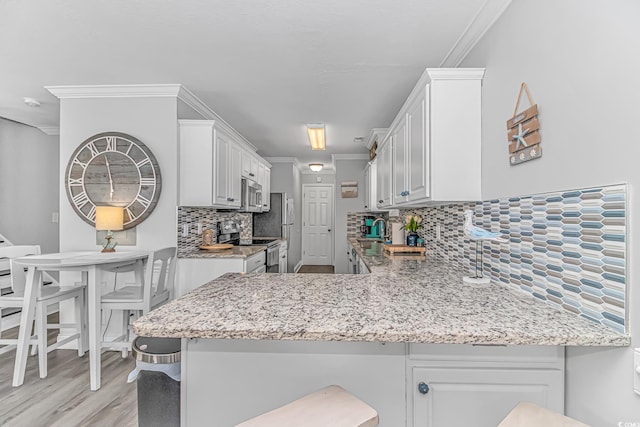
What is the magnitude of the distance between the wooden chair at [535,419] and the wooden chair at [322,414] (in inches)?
14.6

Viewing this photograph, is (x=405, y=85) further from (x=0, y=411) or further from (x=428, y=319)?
(x=0, y=411)

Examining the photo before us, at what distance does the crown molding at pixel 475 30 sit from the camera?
5.74ft

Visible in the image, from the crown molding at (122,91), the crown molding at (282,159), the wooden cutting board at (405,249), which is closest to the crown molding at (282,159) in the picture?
the crown molding at (282,159)

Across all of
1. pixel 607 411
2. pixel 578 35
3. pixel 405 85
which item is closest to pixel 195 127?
pixel 405 85

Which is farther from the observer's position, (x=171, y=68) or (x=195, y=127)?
(x=195, y=127)

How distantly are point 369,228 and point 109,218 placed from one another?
4087mm

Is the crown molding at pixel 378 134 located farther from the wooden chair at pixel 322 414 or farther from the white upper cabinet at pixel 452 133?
the wooden chair at pixel 322 414

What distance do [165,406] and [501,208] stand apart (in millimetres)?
1825

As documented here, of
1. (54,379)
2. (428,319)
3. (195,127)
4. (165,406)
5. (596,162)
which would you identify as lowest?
(54,379)

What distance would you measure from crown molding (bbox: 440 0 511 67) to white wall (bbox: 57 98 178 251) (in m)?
2.39

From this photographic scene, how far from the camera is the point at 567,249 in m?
1.26

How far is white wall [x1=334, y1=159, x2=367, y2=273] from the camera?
611 centimetres

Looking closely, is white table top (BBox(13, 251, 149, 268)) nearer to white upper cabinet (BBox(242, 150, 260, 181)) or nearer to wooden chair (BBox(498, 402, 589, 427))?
white upper cabinet (BBox(242, 150, 260, 181))

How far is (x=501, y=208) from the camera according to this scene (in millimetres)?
1775
